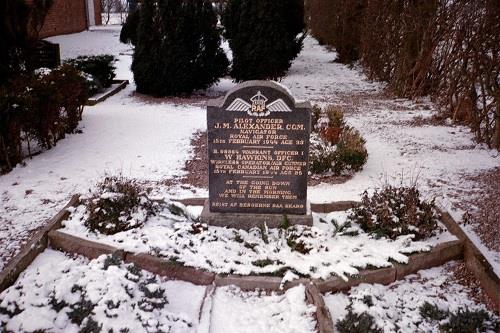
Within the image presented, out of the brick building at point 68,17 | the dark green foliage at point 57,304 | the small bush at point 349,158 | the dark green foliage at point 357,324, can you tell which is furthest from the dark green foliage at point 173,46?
the brick building at point 68,17

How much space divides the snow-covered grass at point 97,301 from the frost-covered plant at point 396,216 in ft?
6.65

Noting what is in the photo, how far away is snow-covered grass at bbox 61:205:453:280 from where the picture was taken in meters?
4.23

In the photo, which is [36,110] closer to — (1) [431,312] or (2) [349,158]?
(2) [349,158]

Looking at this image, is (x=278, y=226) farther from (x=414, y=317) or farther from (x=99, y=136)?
(x=99, y=136)

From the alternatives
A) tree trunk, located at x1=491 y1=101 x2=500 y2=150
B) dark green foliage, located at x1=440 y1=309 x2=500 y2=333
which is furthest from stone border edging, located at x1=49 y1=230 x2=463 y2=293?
tree trunk, located at x1=491 y1=101 x2=500 y2=150

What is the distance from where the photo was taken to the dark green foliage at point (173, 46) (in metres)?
11.9

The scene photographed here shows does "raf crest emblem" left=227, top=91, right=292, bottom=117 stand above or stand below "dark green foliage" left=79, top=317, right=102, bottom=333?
above

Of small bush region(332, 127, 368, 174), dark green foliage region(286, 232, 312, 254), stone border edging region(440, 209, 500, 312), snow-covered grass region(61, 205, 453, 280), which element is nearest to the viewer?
stone border edging region(440, 209, 500, 312)

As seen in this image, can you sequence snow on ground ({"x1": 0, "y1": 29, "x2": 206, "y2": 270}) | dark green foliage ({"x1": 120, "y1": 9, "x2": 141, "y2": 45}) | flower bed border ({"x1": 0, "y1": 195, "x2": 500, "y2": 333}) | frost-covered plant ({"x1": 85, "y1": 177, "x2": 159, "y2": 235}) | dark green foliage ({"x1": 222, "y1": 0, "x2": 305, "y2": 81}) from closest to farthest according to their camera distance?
1. flower bed border ({"x1": 0, "y1": 195, "x2": 500, "y2": 333})
2. frost-covered plant ({"x1": 85, "y1": 177, "x2": 159, "y2": 235})
3. snow on ground ({"x1": 0, "y1": 29, "x2": 206, "y2": 270})
4. dark green foliage ({"x1": 222, "y1": 0, "x2": 305, "y2": 81})
5. dark green foliage ({"x1": 120, "y1": 9, "x2": 141, "y2": 45})

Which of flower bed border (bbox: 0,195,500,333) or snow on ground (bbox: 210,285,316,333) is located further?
flower bed border (bbox: 0,195,500,333)

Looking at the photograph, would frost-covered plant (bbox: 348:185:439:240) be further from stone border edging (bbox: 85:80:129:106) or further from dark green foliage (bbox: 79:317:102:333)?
stone border edging (bbox: 85:80:129:106)

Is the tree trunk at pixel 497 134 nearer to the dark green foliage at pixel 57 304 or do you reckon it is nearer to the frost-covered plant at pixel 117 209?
the frost-covered plant at pixel 117 209

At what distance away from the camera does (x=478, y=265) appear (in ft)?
13.9

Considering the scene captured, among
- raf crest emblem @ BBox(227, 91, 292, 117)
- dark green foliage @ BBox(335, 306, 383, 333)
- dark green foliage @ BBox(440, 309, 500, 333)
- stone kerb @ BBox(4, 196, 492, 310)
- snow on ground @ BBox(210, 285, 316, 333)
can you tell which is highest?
raf crest emblem @ BBox(227, 91, 292, 117)
